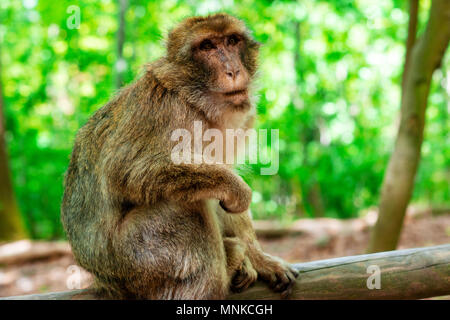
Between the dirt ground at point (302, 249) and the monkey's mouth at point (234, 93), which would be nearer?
the monkey's mouth at point (234, 93)

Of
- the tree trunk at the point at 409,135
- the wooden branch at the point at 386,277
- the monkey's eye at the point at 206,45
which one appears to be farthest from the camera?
the tree trunk at the point at 409,135

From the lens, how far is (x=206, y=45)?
3518 millimetres

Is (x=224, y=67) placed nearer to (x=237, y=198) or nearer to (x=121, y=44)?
(x=237, y=198)

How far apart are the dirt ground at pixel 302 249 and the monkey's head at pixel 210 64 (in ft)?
Answer: 20.1

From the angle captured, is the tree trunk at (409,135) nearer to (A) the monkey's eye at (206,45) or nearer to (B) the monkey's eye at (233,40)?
(B) the monkey's eye at (233,40)

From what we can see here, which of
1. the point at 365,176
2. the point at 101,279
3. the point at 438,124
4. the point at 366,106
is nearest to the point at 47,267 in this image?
the point at 101,279

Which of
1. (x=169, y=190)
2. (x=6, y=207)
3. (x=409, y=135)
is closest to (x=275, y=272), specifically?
(x=169, y=190)

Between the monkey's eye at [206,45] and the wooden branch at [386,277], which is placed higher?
the monkey's eye at [206,45]

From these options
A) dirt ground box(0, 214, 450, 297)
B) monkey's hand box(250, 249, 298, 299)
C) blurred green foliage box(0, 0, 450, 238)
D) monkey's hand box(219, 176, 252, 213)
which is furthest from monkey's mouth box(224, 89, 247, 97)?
dirt ground box(0, 214, 450, 297)

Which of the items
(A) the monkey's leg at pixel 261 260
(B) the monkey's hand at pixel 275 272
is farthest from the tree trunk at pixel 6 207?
(B) the monkey's hand at pixel 275 272

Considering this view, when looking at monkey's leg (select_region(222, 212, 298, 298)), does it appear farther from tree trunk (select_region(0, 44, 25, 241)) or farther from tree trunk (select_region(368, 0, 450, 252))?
tree trunk (select_region(0, 44, 25, 241))

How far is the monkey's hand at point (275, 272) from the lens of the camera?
11.1 ft
